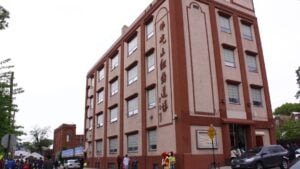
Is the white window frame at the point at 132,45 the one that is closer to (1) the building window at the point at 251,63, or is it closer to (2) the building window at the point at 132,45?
(2) the building window at the point at 132,45

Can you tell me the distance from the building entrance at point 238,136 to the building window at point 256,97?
3141 mm

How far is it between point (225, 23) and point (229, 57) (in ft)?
11.9

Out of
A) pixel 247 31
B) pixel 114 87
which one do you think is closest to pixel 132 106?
pixel 114 87

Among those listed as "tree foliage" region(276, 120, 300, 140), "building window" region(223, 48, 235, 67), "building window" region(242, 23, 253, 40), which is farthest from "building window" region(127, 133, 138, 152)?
"tree foliage" region(276, 120, 300, 140)

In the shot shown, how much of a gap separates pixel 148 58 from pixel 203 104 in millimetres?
8348

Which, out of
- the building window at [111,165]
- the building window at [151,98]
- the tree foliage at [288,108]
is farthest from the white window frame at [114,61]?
the tree foliage at [288,108]

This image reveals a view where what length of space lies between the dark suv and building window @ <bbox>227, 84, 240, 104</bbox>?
7.10 metres

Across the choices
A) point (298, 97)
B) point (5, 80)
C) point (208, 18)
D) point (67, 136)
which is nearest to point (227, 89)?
point (208, 18)

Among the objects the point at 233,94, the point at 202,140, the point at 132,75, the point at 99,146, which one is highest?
the point at 132,75

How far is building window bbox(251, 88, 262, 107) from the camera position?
31.5 metres

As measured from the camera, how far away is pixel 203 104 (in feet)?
88.4

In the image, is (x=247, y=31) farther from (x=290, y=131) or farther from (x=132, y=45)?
(x=290, y=131)

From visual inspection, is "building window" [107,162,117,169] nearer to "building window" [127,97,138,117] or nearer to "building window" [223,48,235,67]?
"building window" [127,97,138,117]

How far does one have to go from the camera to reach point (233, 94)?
1172 inches
